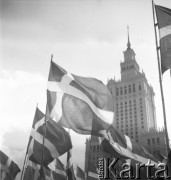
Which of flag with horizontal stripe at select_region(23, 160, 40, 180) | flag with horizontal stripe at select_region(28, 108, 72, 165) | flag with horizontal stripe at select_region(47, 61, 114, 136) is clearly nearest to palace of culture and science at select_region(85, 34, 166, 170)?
flag with horizontal stripe at select_region(23, 160, 40, 180)

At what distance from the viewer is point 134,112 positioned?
8950 centimetres

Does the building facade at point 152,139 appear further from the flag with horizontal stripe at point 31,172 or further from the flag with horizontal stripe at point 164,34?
the flag with horizontal stripe at point 164,34

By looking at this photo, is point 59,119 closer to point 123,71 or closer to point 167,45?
point 167,45

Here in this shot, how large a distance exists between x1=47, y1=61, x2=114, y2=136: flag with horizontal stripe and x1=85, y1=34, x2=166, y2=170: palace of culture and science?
62.6 metres

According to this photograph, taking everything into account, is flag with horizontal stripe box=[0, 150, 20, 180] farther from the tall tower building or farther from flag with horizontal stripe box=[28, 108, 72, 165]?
the tall tower building

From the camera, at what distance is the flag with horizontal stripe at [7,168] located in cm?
2542

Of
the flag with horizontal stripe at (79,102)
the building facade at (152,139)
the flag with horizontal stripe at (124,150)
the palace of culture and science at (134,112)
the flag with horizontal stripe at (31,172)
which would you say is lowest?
the flag with horizontal stripe at (31,172)

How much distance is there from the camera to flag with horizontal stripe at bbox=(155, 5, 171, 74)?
1219 cm

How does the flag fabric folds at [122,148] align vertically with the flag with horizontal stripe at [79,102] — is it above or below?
below

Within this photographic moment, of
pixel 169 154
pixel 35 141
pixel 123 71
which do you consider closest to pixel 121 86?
pixel 123 71

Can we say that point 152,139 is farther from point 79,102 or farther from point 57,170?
point 79,102

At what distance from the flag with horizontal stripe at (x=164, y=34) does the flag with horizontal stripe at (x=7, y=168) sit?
19158 millimetres

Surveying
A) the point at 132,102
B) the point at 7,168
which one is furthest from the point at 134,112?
the point at 7,168

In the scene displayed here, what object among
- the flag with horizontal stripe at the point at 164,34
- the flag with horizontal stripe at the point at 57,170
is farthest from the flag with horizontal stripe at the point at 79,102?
the flag with horizontal stripe at the point at 57,170
